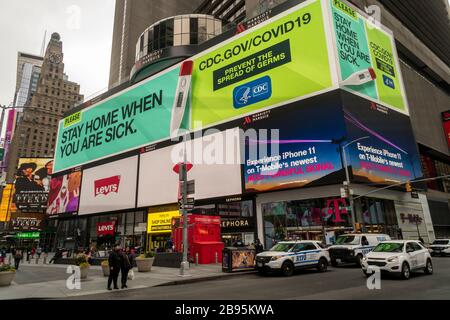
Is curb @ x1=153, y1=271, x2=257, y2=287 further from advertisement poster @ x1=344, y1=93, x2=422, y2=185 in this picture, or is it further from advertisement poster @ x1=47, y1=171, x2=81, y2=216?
advertisement poster @ x1=47, y1=171, x2=81, y2=216

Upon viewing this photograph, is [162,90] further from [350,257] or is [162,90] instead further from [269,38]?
[350,257]

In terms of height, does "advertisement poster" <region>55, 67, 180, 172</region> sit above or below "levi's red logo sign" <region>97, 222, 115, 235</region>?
above

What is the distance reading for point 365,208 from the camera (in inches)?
1364

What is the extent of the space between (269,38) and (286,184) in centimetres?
1847

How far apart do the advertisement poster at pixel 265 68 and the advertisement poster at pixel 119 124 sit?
20.3 ft

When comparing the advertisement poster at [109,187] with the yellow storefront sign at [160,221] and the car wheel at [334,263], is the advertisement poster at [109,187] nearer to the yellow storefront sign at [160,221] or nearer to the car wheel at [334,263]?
the yellow storefront sign at [160,221]

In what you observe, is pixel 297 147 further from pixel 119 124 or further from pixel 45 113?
pixel 45 113

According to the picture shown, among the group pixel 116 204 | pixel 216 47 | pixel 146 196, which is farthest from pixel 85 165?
pixel 216 47

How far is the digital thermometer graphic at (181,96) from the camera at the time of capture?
4703 cm

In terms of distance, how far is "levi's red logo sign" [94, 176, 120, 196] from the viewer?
179 feet

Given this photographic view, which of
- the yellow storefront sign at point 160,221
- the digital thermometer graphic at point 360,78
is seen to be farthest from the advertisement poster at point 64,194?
the digital thermometer graphic at point 360,78

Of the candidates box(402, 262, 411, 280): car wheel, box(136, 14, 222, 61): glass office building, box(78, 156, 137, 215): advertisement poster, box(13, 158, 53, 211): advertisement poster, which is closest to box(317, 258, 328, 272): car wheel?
box(402, 262, 411, 280): car wheel

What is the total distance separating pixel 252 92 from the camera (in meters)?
39.9

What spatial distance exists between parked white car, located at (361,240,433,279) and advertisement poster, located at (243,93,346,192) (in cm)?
1553
